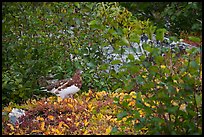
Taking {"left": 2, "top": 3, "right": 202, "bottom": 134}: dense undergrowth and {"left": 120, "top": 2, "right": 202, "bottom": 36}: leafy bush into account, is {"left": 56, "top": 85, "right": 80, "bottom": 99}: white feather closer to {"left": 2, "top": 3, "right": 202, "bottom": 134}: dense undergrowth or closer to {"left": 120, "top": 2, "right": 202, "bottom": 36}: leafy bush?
{"left": 2, "top": 3, "right": 202, "bottom": 134}: dense undergrowth

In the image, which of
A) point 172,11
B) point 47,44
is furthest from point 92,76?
point 172,11

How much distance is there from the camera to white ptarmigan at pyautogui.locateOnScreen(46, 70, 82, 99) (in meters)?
5.18

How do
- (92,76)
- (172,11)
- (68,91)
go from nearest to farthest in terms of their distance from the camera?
(172,11) < (68,91) < (92,76)

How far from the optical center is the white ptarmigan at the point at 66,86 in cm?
518

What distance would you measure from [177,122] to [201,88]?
34 cm

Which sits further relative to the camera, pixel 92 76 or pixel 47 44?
pixel 92 76

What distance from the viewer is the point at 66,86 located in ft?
17.3

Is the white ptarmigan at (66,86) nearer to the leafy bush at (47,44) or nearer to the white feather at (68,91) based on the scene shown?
the white feather at (68,91)

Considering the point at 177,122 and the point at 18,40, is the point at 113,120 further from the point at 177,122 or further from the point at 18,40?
the point at 18,40

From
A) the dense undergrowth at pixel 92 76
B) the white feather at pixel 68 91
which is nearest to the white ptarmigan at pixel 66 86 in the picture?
the white feather at pixel 68 91

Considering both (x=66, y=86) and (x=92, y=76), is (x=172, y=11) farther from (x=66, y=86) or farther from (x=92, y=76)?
(x=92, y=76)

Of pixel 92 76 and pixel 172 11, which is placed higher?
pixel 92 76

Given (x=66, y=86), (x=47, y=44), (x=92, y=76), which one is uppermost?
(x=47, y=44)

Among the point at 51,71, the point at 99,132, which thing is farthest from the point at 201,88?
the point at 51,71
